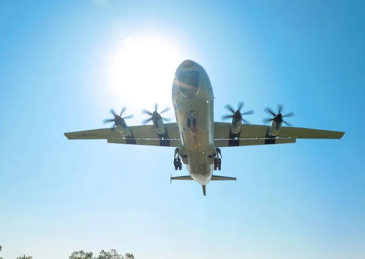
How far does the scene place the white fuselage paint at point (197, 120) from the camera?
17812 millimetres

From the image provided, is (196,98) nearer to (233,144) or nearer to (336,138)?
(233,144)

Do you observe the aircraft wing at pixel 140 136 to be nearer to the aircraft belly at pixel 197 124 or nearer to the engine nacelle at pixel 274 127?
the aircraft belly at pixel 197 124

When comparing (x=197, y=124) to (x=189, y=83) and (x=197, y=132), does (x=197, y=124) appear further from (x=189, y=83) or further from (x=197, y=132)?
(x=189, y=83)

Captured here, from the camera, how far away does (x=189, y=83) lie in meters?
17.1

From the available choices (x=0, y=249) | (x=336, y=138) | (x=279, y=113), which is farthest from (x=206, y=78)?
(x=0, y=249)

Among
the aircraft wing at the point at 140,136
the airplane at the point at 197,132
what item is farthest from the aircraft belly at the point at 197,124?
the aircraft wing at the point at 140,136

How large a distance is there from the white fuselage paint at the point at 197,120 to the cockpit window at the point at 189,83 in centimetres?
27

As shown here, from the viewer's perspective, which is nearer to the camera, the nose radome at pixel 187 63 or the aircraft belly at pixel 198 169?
the nose radome at pixel 187 63

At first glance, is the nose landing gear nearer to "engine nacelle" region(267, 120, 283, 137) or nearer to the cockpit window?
the cockpit window

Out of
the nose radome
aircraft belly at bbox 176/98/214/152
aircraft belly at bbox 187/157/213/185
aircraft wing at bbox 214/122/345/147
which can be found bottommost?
aircraft belly at bbox 187/157/213/185

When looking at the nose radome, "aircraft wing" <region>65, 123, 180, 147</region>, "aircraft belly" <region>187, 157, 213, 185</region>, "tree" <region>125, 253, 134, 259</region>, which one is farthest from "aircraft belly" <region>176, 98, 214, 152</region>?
"tree" <region>125, 253, 134, 259</region>

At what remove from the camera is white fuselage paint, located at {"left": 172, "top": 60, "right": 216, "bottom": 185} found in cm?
1781

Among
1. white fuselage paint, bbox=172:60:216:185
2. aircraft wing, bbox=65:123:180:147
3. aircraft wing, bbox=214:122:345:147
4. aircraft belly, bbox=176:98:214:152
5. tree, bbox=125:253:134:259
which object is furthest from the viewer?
tree, bbox=125:253:134:259

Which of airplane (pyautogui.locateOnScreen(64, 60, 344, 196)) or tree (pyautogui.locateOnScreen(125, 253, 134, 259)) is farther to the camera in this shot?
tree (pyautogui.locateOnScreen(125, 253, 134, 259))
